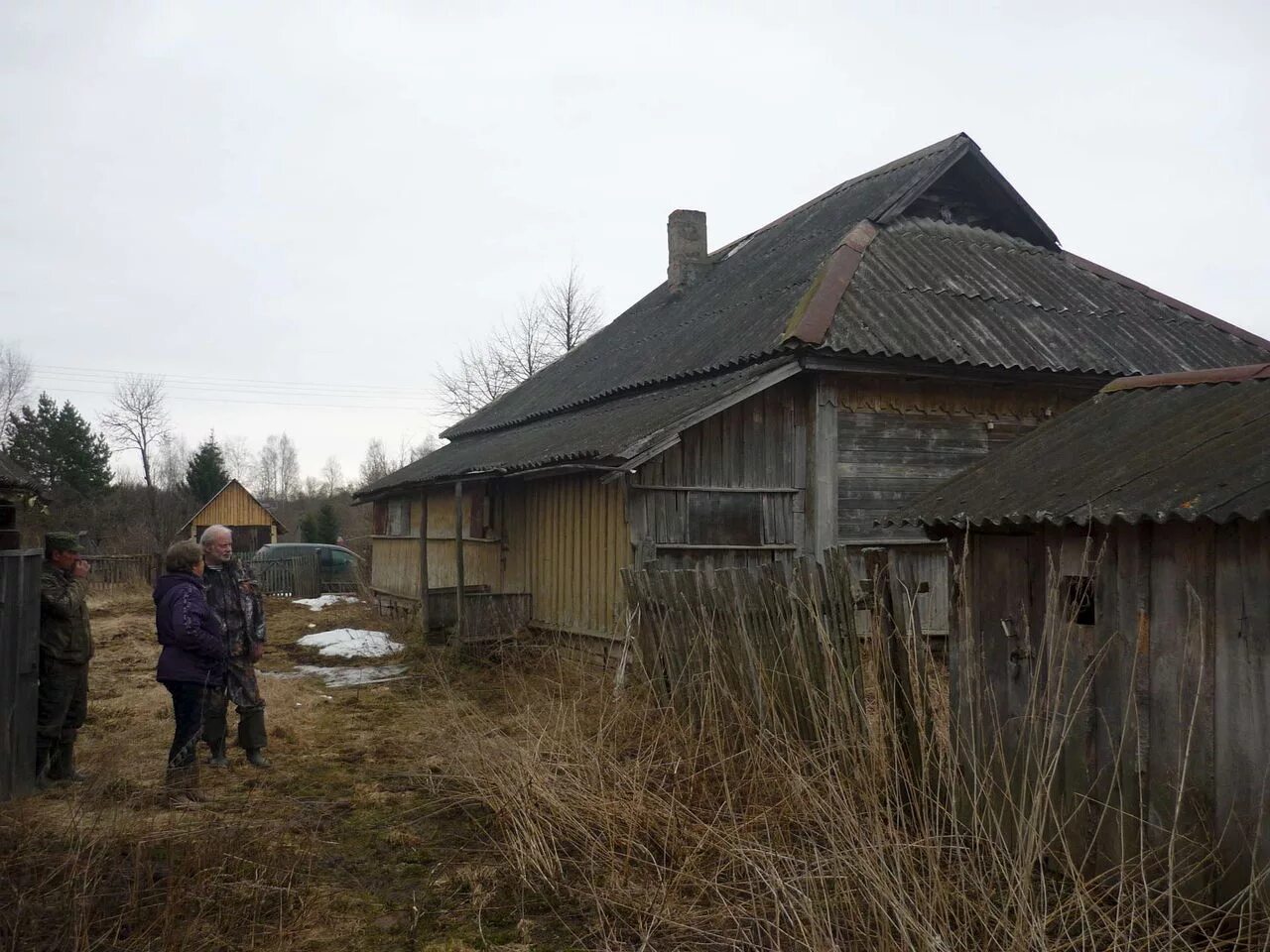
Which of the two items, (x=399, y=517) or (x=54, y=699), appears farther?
(x=399, y=517)

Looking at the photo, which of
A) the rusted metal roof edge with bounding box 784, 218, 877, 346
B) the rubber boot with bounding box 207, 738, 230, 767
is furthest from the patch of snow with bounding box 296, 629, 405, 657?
the rusted metal roof edge with bounding box 784, 218, 877, 346

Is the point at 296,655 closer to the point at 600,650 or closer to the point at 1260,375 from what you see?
the point at 600,650

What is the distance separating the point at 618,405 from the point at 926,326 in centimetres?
404

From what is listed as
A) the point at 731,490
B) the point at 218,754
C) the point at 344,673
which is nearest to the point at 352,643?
the point at 344,673

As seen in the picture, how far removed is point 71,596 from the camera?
21.2 feet

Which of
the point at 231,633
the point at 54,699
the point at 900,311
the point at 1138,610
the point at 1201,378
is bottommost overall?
the point at 54,699

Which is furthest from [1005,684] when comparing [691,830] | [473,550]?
[473,550]

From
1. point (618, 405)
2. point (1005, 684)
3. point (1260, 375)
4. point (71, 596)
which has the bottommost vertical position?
point (1005, 684)

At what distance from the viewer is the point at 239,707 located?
272 inches

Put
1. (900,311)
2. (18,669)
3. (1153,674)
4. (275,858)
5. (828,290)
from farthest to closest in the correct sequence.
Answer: (900,311) < (828,290) < (18,669) < (275,858) < (1153,674)

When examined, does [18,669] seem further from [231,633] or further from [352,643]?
[352,643]

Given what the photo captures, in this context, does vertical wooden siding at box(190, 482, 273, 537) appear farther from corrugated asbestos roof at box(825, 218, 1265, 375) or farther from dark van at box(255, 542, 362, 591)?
corrugated asbestos roof at box(825, 218, 1265, 375)

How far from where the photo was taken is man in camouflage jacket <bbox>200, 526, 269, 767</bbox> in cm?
671

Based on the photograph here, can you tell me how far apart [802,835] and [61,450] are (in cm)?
4454
